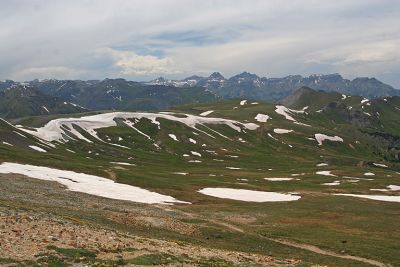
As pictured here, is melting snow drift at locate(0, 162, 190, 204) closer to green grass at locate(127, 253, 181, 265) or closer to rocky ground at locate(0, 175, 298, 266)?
rocky ground at locate(0, 175, 298, 266)

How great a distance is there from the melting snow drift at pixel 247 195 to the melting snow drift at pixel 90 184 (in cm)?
1422

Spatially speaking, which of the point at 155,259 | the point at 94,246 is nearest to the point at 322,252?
the point at 155,259

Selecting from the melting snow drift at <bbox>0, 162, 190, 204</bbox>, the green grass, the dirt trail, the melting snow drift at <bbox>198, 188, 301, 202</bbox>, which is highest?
the green grass

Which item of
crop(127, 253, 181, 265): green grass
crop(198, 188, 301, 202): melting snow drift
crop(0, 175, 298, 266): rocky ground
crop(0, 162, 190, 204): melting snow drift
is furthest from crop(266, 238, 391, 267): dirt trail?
crop(198, 188, 301, 202): melting snow drift

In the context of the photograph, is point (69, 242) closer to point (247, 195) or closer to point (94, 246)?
point (94, 246)

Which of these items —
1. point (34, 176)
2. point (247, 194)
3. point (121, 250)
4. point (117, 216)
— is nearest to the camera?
point (121, 250)

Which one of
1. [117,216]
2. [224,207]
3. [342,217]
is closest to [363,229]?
[342,217]

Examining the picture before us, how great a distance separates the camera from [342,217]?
7494cm

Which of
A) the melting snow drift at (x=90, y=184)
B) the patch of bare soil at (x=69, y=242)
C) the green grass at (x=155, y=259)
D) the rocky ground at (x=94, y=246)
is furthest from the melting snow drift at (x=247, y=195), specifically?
the green grass at (x=155, y=259)

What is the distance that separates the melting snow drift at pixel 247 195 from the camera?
93188 mm

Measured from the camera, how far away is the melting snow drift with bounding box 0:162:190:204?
8050cm

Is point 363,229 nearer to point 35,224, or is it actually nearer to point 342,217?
point 342,217

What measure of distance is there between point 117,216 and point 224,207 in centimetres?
2891

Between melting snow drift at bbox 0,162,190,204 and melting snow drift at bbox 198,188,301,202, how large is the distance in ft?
46.7
